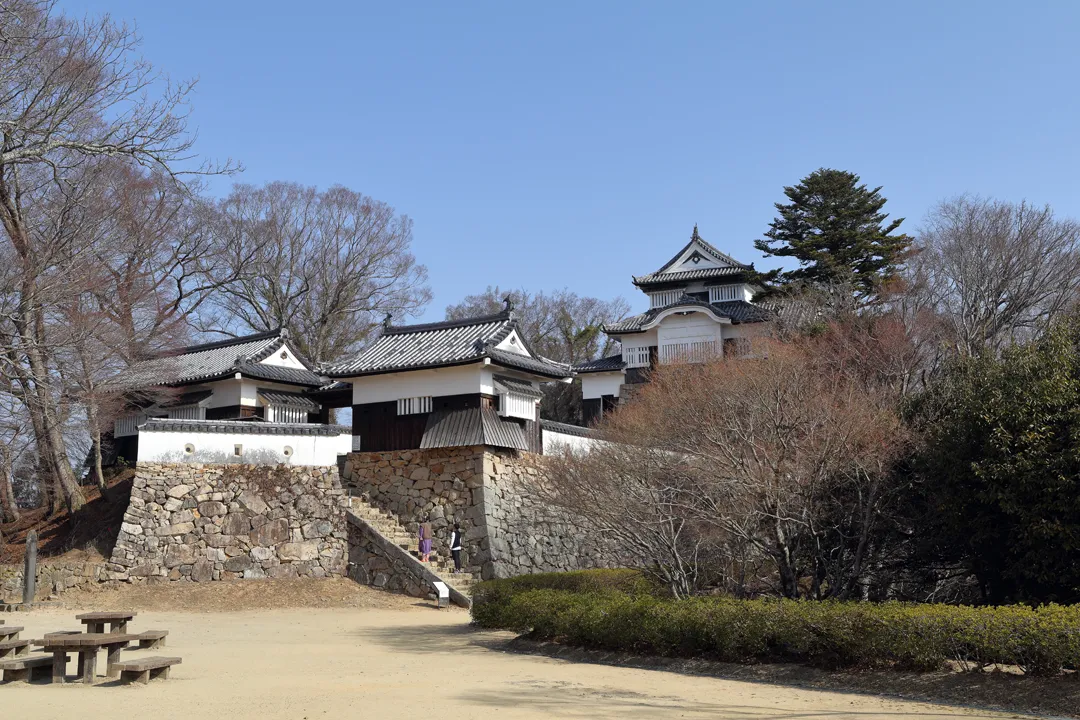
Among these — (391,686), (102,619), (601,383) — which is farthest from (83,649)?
(601,383)

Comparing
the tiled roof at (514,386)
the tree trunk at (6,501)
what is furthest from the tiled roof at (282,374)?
the tree trunk at (6,501)

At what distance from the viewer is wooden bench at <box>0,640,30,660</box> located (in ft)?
36.1

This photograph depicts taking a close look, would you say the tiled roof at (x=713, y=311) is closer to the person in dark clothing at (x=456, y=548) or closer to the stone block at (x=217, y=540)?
the person in dark clothing at (x=456, y=548)

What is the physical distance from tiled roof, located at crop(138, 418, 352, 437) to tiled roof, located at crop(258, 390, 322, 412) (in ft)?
10.9

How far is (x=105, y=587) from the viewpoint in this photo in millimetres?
20781

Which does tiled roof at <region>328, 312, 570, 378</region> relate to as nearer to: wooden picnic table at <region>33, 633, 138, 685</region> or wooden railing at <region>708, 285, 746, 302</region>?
wooden railing at <region>708, 285, 746, 302</region>

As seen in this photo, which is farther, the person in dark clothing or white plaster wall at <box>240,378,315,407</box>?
white plaster wall at <box>240,378,315,407</box>

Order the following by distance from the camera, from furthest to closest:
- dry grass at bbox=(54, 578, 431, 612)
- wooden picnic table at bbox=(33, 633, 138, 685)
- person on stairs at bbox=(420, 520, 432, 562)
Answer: person on stairs at bbox=(420, 520, 432, 562) < dry grass at bbox=(54, 578, 431, 612) < wooden picnic table at bbox=(33, 633, 138, 685)

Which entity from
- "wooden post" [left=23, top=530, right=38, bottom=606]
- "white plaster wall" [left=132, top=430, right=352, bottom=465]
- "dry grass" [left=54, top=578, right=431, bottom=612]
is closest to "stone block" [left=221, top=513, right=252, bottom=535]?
"dry grass" [left=54, top=578, right=431, bottom=612]

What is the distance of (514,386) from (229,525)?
7.77 m

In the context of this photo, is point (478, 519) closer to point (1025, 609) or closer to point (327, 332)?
point (1025, 609)

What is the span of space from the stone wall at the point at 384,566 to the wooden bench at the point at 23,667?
36.8 ft

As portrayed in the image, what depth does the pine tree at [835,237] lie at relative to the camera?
104ft

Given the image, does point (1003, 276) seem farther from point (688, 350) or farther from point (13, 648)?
point (13, 648)
